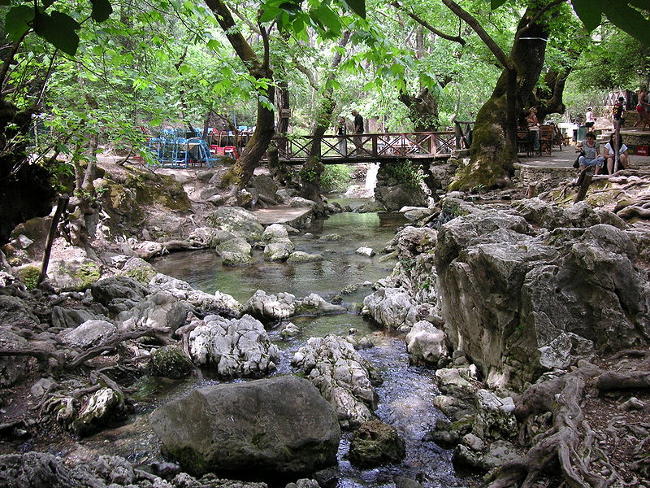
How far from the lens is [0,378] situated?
618 cm

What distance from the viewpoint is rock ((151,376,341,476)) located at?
5.01m

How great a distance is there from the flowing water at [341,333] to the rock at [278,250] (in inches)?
11.2

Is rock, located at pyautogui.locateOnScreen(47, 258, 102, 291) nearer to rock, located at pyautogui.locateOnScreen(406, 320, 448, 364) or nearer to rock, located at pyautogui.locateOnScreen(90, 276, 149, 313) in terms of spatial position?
rock, located at pyautogui.locateOnScreen(90, 276, 149, 313)

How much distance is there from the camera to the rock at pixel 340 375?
6246 mm

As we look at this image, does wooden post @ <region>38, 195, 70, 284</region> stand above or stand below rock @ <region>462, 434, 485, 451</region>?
above

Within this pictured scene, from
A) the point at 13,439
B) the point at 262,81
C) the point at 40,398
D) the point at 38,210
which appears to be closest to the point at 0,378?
the point at 40,398

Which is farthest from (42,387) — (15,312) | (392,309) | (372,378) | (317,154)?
(317,154)

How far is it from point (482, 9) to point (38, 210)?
1263 centimetres

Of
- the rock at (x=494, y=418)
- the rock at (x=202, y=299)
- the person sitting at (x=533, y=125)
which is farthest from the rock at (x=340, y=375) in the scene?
the person sitting at (x=533, y=125)

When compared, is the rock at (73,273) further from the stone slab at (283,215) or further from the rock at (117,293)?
the stone slab at (283,215)

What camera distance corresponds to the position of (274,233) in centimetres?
1664

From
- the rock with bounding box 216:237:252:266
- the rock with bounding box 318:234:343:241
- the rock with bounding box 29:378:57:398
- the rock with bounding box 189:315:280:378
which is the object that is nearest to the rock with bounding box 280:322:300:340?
the rock with bounding box 189:315:280:378

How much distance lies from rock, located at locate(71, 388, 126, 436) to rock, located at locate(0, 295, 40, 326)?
7.06ft

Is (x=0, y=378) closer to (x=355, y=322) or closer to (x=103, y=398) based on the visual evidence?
(x=103, y=398)
